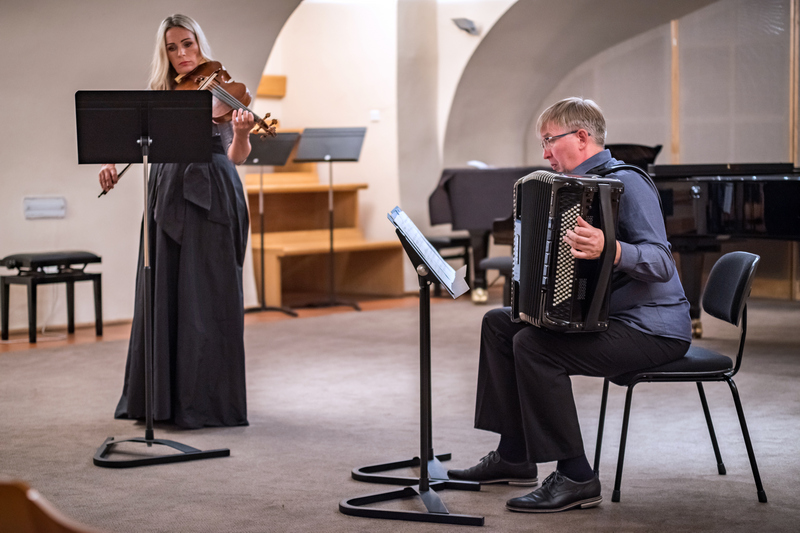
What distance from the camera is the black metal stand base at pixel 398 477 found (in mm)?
2975

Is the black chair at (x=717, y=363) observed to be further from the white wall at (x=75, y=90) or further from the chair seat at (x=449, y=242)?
the chair seat at (x=449, y=242)

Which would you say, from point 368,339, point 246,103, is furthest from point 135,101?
point 368,339

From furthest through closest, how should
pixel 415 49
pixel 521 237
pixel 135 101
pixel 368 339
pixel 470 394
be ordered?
pixel 415 49, pixel 368 339, pixel 470 394, pixel 135 101, pixel 521 237

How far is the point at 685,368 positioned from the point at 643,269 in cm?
36

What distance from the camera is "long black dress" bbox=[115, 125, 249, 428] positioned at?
3705 mm

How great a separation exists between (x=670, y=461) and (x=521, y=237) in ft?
3.62

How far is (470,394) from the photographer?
4379 mm

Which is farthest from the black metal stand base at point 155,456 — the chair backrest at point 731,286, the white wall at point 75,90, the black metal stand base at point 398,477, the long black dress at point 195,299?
Answer: the white wall at point 75,90

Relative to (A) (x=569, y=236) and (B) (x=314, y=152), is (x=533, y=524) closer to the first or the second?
(A) (x=569, y=236)

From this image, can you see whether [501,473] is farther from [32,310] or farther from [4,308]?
[4,308]

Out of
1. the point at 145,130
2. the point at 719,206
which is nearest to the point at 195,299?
the point at 145,130

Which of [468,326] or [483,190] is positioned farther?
[483,190]

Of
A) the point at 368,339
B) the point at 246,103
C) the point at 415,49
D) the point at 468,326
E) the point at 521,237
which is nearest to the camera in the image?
the point at 521,237

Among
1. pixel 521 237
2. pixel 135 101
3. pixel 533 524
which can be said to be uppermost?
pixel 135 101
